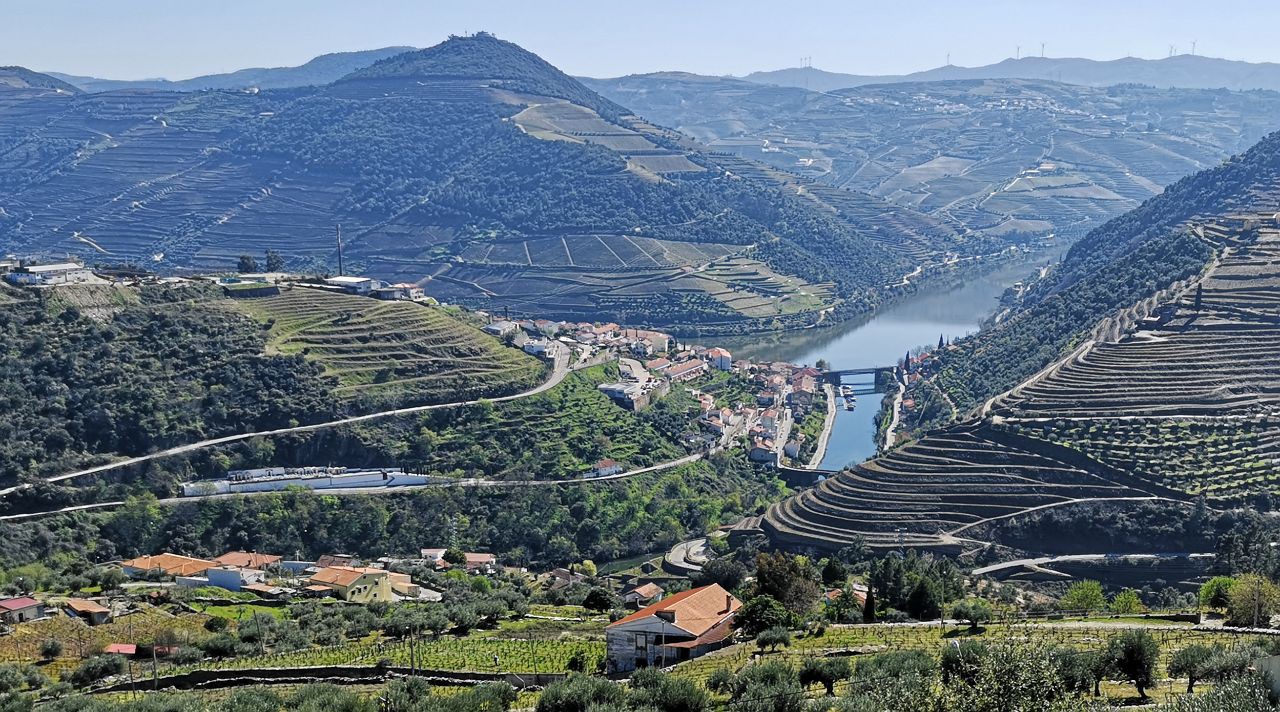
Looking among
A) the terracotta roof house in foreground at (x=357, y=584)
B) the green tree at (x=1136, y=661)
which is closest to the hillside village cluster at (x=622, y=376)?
the terracotta roof house in foreground at (x=357, y=584)

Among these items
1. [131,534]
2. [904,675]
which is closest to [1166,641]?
[904,675]

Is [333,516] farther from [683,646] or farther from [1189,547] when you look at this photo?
[1189,547]

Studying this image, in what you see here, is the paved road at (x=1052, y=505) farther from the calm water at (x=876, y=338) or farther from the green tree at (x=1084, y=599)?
the calm water at (x=876, y=338)

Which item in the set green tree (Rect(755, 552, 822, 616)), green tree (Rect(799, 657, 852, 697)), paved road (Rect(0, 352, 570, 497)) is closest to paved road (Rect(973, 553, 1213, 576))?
green tree (Rect(755, 552, 822, 616))

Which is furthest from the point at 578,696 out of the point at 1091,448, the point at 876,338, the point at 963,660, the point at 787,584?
the point at 876,338

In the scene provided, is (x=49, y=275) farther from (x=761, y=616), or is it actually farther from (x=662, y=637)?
(x=761, y=616)

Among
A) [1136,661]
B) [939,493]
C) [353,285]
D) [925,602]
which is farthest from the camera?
[353,285]
